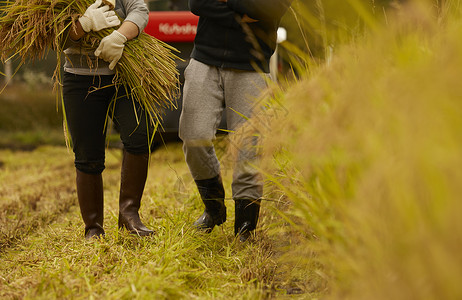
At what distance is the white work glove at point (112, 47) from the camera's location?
255cm

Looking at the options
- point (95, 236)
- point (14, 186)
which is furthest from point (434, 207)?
point (14, 186)

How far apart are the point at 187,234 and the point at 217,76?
2.84ft

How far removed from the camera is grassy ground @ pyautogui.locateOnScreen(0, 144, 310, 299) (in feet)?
6.30

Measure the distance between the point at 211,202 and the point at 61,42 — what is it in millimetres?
1173

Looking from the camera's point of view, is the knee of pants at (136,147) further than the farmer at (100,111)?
Yes

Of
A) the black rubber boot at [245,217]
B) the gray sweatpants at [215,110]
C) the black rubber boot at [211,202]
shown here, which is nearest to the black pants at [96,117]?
the gray sweatpants at [215,110]

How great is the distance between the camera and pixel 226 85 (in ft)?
9.05

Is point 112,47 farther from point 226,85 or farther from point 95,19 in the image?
point 226,85

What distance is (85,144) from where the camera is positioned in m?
2.71

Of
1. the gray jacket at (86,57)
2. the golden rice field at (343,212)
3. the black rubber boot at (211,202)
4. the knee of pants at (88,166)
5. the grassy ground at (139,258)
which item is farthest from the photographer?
the black rubber boot at (211,202)

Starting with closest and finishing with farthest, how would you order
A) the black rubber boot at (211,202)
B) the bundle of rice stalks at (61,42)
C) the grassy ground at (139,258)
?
the grassy ground at (139,258)
the bundle of rice stalks at (61,42)
the black rubber boot at (211,202)

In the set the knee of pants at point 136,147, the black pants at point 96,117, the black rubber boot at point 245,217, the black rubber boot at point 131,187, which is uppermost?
the black pants at point 96,117

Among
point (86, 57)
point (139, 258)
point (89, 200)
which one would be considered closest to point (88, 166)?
point (89, 200)

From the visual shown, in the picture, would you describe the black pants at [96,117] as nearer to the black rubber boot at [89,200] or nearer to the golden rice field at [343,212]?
the black rubber boot at [89,200]
